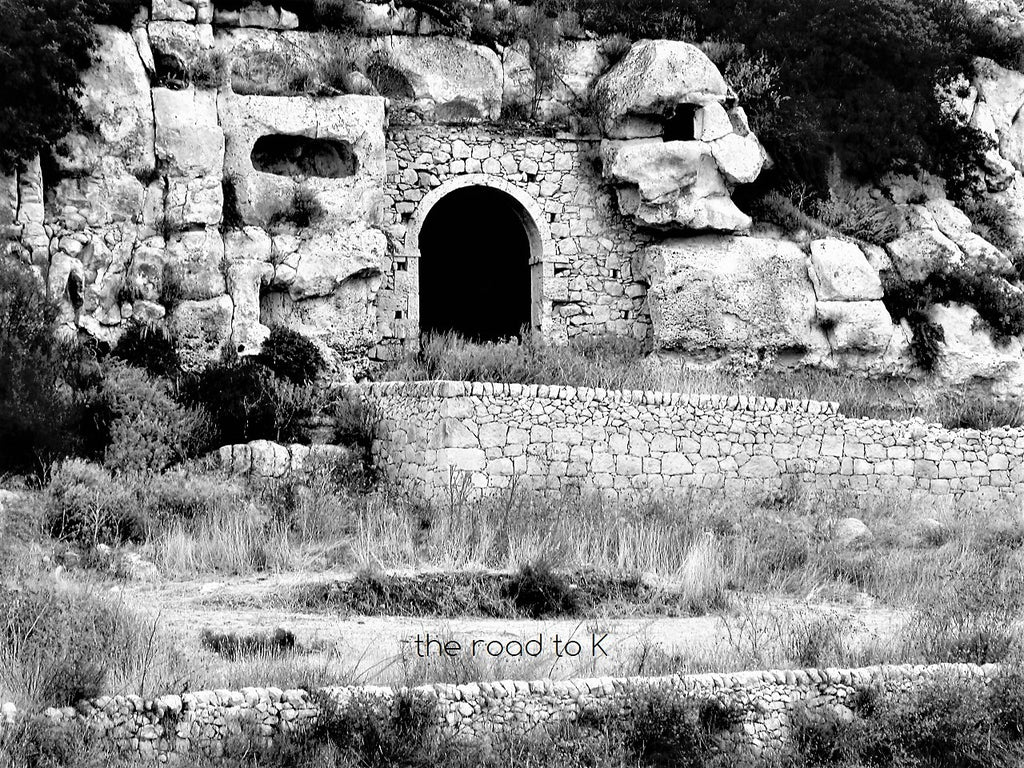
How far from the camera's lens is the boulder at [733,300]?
22.6 m

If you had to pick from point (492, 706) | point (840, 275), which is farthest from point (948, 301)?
point (492, 706)

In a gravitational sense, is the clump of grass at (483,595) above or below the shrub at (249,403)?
below

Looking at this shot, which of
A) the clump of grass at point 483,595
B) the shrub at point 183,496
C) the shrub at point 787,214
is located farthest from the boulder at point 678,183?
the clump of grass at point 483,595

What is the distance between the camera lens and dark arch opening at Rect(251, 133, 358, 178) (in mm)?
22172

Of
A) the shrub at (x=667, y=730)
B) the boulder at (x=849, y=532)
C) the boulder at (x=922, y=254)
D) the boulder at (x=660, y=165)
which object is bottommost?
the shrub at (x=667, y=730)

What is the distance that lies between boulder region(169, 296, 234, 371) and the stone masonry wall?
354cm

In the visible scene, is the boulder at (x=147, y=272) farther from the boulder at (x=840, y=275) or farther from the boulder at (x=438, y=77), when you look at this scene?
the boulder at (x=840, y=275)

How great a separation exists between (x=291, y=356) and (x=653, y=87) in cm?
730

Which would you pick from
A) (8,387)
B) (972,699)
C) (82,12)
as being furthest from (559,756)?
(82,12)

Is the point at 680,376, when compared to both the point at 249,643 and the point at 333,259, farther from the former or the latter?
the point at 249,643

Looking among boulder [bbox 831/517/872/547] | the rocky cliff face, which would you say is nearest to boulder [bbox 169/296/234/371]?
the rocky cliff face

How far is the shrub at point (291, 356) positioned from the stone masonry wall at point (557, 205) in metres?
2.42

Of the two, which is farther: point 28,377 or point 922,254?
point 922,254

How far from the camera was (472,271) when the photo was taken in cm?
2752
